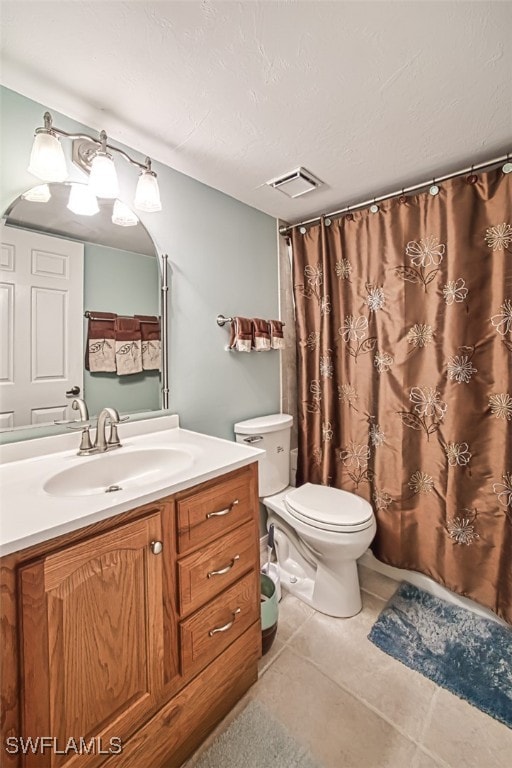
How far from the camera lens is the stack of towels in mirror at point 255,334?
1.71 m

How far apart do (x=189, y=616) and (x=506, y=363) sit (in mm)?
1554

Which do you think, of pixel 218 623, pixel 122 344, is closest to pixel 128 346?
pixel 122 344

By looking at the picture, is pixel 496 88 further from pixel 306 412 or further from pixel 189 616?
pixel 189 616

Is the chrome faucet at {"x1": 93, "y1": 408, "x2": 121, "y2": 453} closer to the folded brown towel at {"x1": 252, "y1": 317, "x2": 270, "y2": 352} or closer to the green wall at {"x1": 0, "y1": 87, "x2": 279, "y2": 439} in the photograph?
the green wall at {"x1": 0, "y1": 87, "x2": 279, "y2": 439}

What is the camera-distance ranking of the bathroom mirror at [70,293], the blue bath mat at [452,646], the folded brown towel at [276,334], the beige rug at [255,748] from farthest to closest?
1. the folded brown towel at [276,334]
2. the blue bath mat at [452,646]
3. the bathroom mirror at [70,293]
4. the beige rug at [255,748]

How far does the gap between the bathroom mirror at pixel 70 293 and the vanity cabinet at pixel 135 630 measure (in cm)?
60

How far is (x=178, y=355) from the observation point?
5.00ft

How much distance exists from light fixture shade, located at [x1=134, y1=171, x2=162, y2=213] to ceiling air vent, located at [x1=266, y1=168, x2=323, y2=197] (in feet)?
2.14

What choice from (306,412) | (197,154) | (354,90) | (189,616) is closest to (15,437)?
(189,616)

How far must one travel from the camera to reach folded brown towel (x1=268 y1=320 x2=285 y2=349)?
187 cm

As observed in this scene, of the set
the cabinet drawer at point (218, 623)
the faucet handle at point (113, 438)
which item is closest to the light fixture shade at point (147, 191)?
the faucet handle at point (113, 438)

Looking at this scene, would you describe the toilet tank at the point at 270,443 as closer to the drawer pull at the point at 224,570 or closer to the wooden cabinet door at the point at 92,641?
the drawer pull at the point at 224,570

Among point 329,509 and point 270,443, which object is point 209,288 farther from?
point 329,509

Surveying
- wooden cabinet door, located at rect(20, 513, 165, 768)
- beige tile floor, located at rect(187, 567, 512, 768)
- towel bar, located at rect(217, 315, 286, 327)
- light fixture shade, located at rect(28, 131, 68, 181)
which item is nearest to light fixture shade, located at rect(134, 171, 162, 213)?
light fixture shade, located at rect(28, 131, 68, 181)
